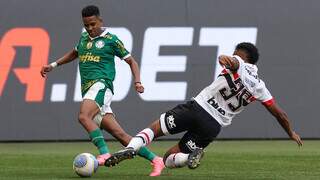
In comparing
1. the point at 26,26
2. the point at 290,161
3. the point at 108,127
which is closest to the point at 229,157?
the point at 290,161

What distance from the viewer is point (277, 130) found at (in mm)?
20297

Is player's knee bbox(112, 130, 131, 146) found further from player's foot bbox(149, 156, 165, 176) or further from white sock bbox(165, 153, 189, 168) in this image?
white sock bbox(165, 153, 189, 168)

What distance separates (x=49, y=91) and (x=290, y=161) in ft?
23.0

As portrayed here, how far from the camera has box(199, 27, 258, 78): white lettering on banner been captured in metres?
20.3

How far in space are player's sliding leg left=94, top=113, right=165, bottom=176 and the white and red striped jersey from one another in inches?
47.5

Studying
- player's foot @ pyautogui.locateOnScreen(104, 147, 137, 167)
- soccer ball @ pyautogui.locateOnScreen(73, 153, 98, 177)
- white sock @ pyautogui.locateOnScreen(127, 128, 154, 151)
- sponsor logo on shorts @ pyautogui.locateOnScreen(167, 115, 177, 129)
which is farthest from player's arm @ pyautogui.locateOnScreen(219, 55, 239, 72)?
soccer ball @ pyautogui.locateOnScreen(73, 153, 98, 177)

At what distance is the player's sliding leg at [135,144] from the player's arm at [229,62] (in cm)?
122

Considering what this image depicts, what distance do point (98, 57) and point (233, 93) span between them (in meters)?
2.04

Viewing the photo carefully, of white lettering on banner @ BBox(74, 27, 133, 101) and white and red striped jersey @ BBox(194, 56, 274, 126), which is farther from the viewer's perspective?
white lettering on banner @ BBox(74, 27, 133, 101)

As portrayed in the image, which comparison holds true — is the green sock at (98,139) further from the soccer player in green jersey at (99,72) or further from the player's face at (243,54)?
the player's face at (243,54)

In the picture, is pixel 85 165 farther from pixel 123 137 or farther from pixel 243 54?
pixel 243 54

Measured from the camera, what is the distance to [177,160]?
431 inches

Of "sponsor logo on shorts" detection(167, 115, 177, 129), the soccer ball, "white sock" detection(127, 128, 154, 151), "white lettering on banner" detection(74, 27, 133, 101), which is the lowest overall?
"white lettering on banner" detection(74, 27, 133, 101)

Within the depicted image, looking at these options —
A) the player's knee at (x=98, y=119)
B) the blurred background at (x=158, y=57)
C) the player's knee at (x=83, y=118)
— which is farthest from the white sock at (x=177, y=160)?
the blurred background at (x=158, y=57)
